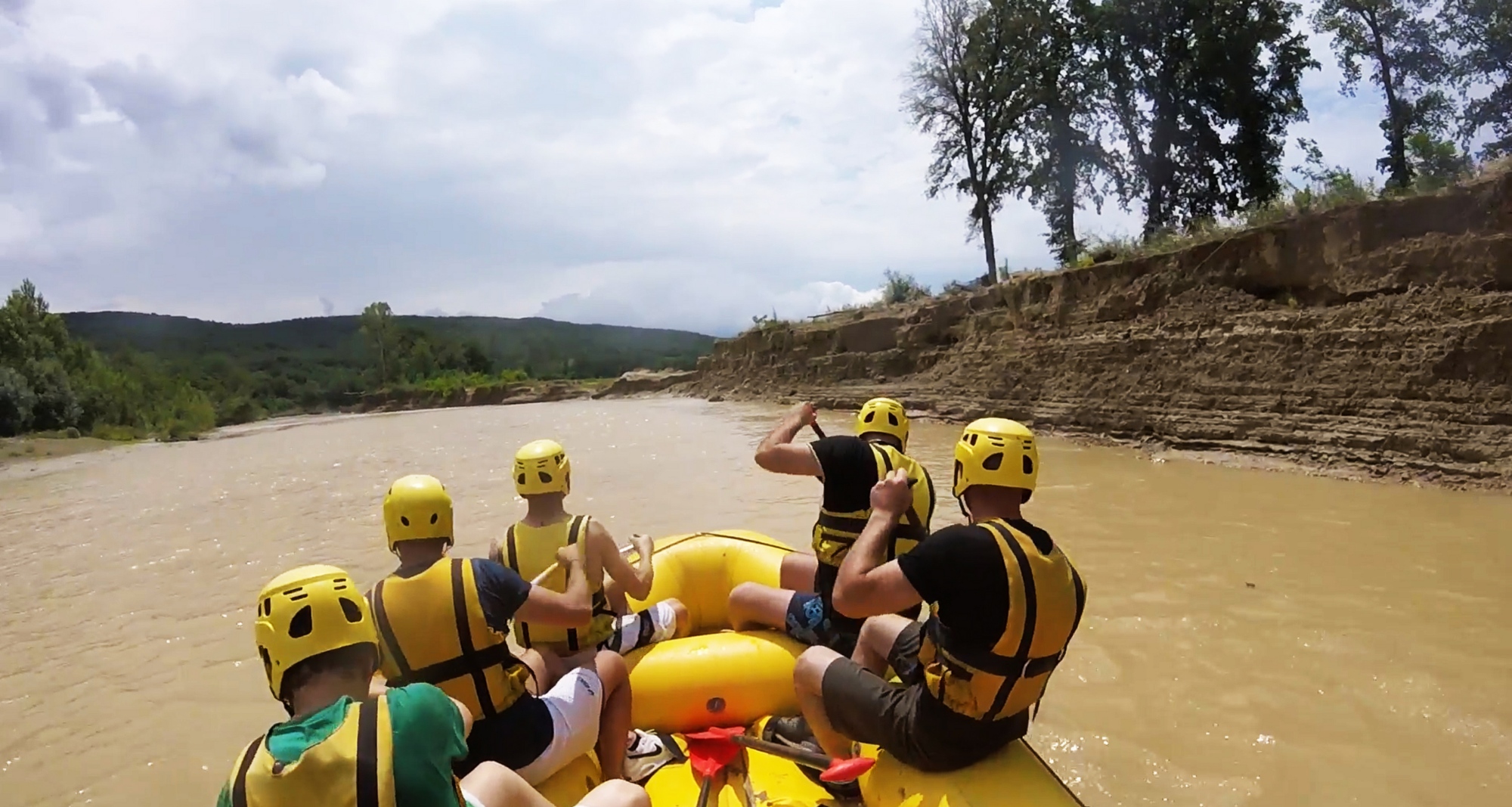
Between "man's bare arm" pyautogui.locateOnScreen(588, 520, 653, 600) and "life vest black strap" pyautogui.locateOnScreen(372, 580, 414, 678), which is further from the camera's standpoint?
"man's bare arm" pyautogui.locateOnScreen(588, 520, 653, 600)

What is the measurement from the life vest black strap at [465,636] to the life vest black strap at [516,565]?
85 cm

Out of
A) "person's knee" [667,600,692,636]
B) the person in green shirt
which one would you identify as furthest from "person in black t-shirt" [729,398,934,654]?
the person in green shirt

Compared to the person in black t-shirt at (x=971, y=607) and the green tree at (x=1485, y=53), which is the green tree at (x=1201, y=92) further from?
the person in black t-shirt at (x=971, y=607)

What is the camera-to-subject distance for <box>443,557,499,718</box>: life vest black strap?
259cm

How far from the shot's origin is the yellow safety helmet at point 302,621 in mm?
1797

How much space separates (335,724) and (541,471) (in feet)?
6.56

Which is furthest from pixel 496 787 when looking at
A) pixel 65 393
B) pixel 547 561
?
pixel 65 393

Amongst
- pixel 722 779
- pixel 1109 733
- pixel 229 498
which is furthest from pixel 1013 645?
pixel 229 498

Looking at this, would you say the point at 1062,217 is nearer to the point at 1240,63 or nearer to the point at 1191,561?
the point at 1240,63

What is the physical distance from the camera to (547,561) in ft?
11.5

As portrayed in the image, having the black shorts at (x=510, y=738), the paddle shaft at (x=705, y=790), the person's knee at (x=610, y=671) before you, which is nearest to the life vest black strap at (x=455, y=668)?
the black shorts at (x=510, y=738)

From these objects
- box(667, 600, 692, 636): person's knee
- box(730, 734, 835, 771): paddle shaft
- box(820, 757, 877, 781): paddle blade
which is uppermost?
box(667, 600, 692, 636): person's knee

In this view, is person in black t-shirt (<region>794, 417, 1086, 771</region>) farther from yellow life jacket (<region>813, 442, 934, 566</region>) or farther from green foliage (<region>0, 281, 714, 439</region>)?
green foliage (<region>0, 281, 714, 439</region>)

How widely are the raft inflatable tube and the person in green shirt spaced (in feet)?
4.23
